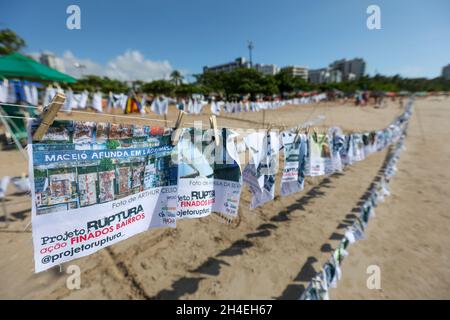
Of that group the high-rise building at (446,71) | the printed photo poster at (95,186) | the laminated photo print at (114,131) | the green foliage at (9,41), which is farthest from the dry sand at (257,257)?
the high-rise building at (446,71)

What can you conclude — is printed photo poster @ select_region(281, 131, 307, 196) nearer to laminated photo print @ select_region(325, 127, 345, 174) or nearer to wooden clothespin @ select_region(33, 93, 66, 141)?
laminated photo print @ select_region(325, 127, 345, 174)

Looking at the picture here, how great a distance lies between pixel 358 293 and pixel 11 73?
10.9 metres

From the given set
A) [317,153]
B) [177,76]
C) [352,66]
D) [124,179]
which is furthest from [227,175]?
[352,66]

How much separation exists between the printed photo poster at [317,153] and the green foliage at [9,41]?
65.9 ft

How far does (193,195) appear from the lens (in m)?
2.52

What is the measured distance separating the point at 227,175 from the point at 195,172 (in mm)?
403

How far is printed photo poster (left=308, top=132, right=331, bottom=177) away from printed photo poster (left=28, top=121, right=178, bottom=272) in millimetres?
2774

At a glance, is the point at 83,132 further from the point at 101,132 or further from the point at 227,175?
the point at 227,175

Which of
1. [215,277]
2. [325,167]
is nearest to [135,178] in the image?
[215,277]

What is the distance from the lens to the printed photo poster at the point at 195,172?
2.40m

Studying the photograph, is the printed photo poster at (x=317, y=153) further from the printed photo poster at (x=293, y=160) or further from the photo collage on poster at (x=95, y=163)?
the photo collage on poster at (x=95, y=163)

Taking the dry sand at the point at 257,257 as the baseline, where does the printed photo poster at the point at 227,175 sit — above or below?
above

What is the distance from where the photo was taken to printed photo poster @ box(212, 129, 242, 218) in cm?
257

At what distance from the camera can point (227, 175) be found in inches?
104
